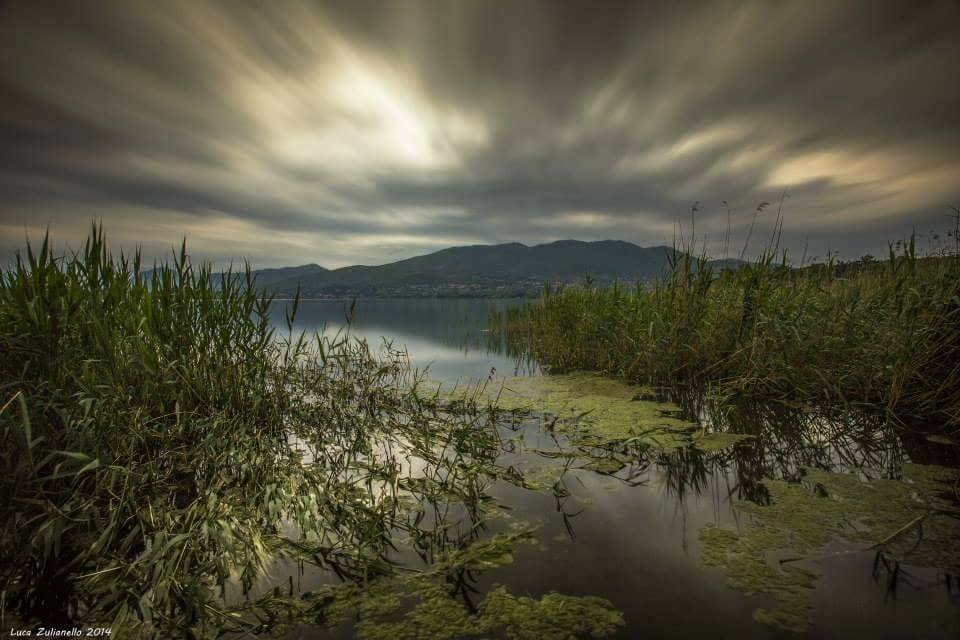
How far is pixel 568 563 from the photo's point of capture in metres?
2.57

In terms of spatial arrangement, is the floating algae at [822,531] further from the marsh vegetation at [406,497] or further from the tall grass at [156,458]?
the tall grass at [156,458]

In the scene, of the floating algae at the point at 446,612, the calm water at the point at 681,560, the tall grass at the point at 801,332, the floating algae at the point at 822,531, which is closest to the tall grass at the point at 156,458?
the floating algae at the point at 446,612

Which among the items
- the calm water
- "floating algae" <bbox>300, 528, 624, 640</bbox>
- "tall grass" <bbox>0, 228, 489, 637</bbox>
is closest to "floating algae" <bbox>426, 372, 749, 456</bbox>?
the calm water

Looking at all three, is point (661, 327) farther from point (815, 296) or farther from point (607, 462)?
point (607, 462)

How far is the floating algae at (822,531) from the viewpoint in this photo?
2.32 metres

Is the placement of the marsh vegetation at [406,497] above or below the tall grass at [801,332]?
below

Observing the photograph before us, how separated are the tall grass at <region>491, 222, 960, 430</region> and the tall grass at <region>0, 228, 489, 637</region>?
202 inches

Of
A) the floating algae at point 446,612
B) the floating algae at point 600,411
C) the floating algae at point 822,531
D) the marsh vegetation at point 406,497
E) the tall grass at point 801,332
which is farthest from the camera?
the tall grass at point 801,332

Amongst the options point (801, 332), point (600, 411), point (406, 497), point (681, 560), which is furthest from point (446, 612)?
point (801, 332)

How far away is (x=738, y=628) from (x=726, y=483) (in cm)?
191

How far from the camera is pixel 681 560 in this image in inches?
102

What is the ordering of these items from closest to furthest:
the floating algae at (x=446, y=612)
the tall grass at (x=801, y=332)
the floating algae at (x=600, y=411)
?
the floating algae at (x=446, y=612)
the floating algae at (x=600, y=411)
the tall grass at (x=801, y=332)

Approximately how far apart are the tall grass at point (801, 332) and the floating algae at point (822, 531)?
2134 mm

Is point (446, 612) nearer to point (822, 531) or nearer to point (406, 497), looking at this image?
point (406, 497)
